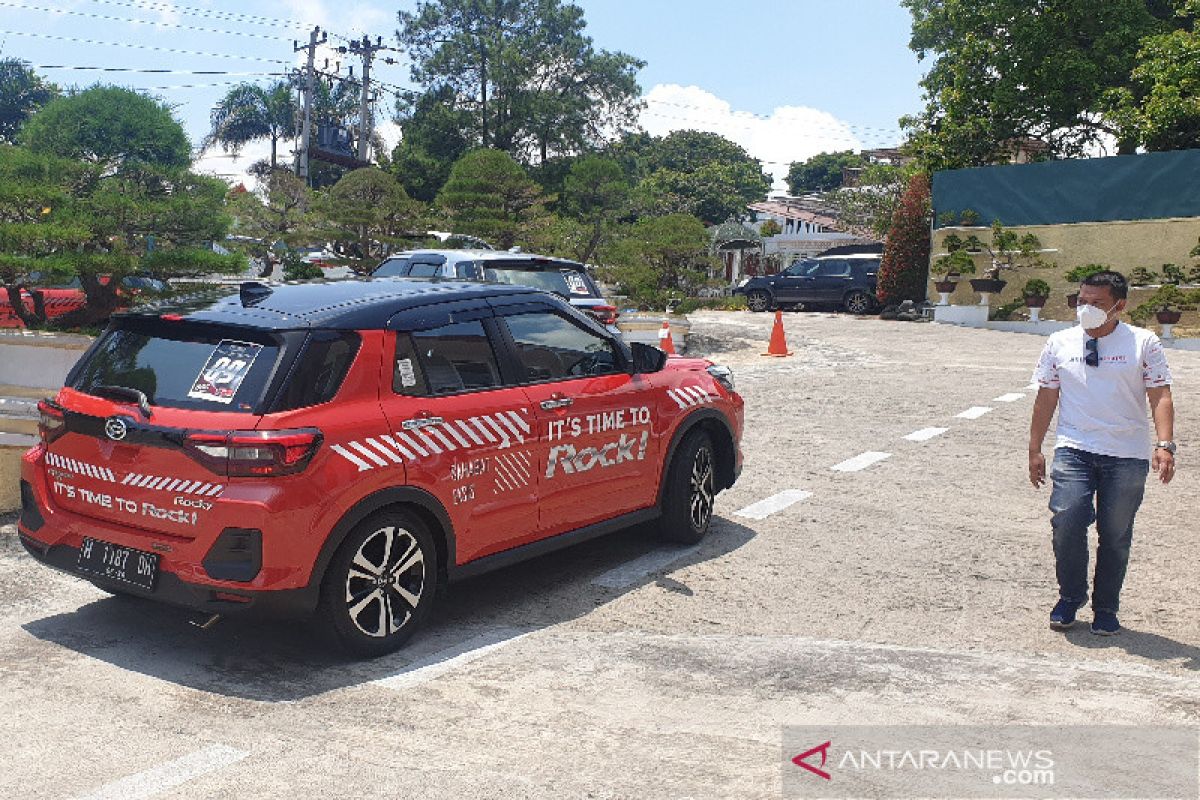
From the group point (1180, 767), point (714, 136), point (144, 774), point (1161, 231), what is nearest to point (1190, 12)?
point (1161, 231)

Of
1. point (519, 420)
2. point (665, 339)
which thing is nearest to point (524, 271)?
point (665, 339)

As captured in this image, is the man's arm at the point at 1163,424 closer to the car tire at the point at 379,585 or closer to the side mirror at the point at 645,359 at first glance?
the side mirror at the point at 645,359

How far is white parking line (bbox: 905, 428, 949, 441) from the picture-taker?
11.1m

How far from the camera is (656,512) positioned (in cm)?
685

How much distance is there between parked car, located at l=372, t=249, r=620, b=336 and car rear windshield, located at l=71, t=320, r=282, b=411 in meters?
6.99

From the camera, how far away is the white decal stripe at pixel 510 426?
564cm

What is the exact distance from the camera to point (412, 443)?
5.14 metres

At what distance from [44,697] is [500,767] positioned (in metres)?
1.96

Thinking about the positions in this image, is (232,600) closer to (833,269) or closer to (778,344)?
(778,344)

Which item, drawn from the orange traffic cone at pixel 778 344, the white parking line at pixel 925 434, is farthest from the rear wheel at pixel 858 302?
the white parking line at pixel 925 434

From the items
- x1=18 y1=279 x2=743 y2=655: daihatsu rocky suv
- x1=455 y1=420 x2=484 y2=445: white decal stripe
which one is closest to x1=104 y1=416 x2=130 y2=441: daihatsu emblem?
x1=18 y1=279 x2=743 y2=655: daihatsu rocky suv

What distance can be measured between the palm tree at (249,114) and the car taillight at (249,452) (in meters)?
75.6

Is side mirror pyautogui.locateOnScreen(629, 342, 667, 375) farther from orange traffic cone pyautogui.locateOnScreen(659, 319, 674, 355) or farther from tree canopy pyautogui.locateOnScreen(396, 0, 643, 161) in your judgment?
tree canopy pyautogui.locateOnScreen(396, 0, 643, 161)

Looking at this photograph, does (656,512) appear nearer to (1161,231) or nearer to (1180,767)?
(1180,767)
